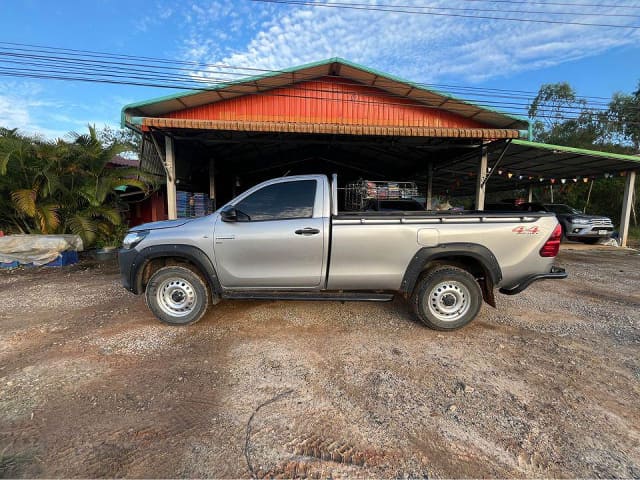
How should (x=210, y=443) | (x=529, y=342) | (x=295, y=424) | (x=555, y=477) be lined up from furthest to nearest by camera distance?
1. (x=529, y=342)
2. (x=295, y=424)
3. (x=210, y=443)
4. (x=555, y=477)

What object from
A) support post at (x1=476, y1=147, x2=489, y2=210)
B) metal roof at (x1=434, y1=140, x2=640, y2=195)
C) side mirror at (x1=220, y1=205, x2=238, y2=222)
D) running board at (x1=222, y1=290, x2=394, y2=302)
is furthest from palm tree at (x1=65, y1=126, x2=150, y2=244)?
metal roof at (x1=434, y1=140, x2=640, y2=195)

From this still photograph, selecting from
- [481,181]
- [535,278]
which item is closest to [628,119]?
[481,181]

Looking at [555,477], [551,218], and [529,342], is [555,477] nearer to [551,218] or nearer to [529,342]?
[529,342]

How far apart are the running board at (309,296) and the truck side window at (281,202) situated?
0.95 meters

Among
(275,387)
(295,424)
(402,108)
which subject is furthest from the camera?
(402,108)

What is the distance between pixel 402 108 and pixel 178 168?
6.76 meters

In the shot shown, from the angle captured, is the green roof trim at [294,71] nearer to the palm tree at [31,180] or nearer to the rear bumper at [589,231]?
the palm tree at [31,180]

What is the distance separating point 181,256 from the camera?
12.6ft

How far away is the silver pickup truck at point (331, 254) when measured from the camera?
12.1 ft

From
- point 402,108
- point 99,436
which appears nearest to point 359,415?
point 99,436

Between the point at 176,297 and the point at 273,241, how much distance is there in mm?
1511

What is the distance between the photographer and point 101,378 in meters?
2.86

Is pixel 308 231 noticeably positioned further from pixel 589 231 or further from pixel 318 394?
pixel 589 231

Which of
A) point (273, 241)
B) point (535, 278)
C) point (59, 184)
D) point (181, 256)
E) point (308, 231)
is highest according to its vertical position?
point (59, 184)
